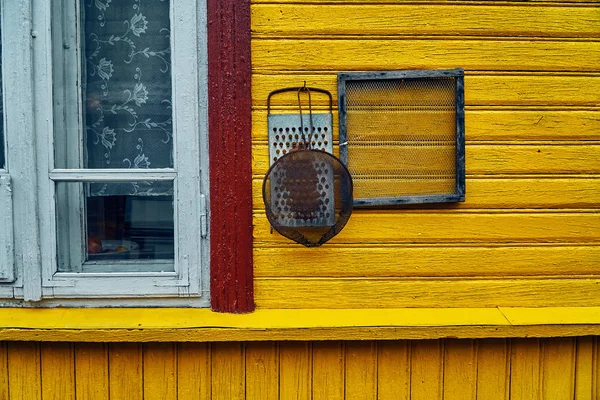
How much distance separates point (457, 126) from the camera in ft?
7.54

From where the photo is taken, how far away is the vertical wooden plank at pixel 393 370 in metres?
2.34

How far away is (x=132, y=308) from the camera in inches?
91.7

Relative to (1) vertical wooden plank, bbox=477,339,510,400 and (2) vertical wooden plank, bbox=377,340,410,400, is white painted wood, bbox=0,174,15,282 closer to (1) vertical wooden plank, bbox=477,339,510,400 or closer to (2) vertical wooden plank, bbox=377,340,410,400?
(2) vertical wooden plank, bbox=377,340,410,400

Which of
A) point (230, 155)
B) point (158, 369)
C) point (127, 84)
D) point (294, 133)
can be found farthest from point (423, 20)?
point (158, 369)

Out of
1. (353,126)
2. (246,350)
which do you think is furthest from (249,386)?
(353,126)

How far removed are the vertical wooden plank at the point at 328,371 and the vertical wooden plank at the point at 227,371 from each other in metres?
0.32

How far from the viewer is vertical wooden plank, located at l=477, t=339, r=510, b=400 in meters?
2.36

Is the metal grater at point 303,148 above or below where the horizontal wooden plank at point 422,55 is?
below

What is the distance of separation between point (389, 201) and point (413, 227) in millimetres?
169

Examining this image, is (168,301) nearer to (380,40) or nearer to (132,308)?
(132,308)

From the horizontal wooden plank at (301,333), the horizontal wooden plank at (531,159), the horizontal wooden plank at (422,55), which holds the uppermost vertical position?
the horizontal wooden plank at (422,55)

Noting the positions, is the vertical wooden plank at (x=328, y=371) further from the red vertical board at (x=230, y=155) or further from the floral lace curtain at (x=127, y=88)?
the floral lace curtain at (x=127, y=88)

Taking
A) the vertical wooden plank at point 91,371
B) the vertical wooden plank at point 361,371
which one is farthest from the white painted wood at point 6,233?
the vertical wooden plank at point 361,371

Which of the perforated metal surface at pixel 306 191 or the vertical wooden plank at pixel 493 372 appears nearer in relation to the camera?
the perforated metal surface at pixel 306 191
